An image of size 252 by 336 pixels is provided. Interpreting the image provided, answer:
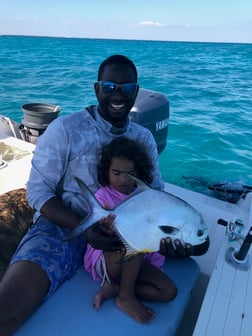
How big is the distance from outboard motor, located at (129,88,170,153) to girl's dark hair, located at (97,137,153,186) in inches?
68.0

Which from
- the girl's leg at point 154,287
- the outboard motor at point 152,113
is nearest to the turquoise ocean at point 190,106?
the outboard motor at point 152,113

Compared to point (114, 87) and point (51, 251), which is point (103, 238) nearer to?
point (51, 251)

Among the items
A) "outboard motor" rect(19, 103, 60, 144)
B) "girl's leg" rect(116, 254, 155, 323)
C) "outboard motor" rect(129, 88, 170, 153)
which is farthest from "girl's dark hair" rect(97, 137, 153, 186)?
"outboard motor" rect(19, 103, 60, 144)

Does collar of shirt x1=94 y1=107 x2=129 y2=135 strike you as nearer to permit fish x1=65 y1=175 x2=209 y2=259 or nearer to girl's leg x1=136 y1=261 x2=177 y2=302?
permit fish x1=65 y1=175 x2=209 y2=259

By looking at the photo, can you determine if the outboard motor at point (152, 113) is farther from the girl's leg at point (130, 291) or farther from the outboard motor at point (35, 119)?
the girl's leg at point (130, 291)

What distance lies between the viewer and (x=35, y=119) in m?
3.87

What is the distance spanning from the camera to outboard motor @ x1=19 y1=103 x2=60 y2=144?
3865 mm

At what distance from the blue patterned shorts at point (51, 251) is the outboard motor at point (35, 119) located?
218cm

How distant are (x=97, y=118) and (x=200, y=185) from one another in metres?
2.66

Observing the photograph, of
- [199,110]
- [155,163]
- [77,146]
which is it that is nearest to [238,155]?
[199,110]

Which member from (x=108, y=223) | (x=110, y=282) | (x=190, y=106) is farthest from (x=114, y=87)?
(x=190, y=106)

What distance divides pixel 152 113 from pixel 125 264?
2451 mm

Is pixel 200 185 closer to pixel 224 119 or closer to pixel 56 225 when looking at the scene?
pixel 56 225

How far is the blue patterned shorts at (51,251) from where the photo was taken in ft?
5.28
